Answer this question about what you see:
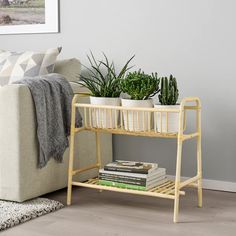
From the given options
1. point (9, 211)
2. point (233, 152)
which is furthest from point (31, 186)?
point (233, 152)

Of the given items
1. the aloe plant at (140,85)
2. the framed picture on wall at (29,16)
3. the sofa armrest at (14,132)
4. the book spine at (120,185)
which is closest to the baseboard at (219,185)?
the book spine at (120,185)

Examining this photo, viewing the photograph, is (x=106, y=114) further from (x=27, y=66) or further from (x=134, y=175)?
(x=27, y=66)

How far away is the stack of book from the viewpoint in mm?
2492

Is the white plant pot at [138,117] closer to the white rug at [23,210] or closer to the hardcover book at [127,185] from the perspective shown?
the hardcover book at [127,185]

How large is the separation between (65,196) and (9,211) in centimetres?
47

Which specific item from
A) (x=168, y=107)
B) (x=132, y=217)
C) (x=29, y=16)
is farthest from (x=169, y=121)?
(x=29, y=16)

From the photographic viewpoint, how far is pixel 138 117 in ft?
8.20

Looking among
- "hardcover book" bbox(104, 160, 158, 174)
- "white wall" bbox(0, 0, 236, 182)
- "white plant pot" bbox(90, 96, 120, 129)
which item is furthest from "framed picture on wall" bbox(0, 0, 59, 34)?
"hardcover book" bbox(104, 160, 158, 174)

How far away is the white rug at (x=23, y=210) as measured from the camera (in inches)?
89.1

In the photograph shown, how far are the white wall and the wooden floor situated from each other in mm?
287

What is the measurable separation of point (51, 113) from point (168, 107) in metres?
0.63

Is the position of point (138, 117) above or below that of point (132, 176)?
above

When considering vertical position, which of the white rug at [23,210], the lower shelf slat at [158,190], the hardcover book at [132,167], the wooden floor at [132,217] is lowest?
the wooden floor at [132,217]

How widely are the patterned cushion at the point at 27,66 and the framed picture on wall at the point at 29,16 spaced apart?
0.38m
